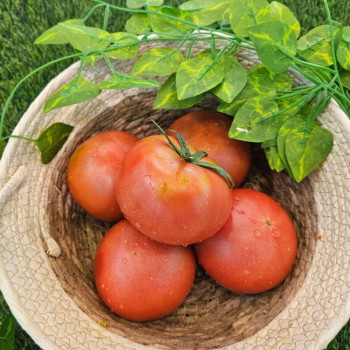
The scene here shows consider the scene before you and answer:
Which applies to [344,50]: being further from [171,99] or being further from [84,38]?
[84,38]

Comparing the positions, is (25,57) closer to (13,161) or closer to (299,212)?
(13,161)

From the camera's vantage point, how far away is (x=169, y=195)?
68 centimetres

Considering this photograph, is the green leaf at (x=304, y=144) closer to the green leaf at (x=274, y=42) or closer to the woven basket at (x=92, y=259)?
the woven basket at (x=92, y=259)

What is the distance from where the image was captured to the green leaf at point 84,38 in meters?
0.80

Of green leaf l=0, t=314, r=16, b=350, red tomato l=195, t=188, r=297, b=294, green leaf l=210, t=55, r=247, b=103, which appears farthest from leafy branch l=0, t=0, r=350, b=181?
green leaf l=0, t=314, r=16, b=350

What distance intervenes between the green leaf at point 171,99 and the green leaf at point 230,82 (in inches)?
1.8

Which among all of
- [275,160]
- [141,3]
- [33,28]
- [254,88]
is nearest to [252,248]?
[275,160]

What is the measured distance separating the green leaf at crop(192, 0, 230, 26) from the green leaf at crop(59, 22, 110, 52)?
19 centimetres

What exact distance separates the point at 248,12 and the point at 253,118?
7.9 inches

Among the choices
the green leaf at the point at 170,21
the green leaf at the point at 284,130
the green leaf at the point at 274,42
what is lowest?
the green leaf at the point at 284,130

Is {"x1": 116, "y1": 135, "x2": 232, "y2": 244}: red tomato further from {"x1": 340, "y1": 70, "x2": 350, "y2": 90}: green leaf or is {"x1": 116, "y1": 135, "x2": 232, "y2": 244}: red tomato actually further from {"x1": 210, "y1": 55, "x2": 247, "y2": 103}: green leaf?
{"x1": 340, "y1": 70, "x2": 350, "y2": 90}: green leaf

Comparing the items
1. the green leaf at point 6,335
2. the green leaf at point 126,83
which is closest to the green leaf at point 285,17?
the green leaf at point 126,83

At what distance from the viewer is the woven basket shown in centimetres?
77

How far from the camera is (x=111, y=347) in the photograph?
783 millimetres
